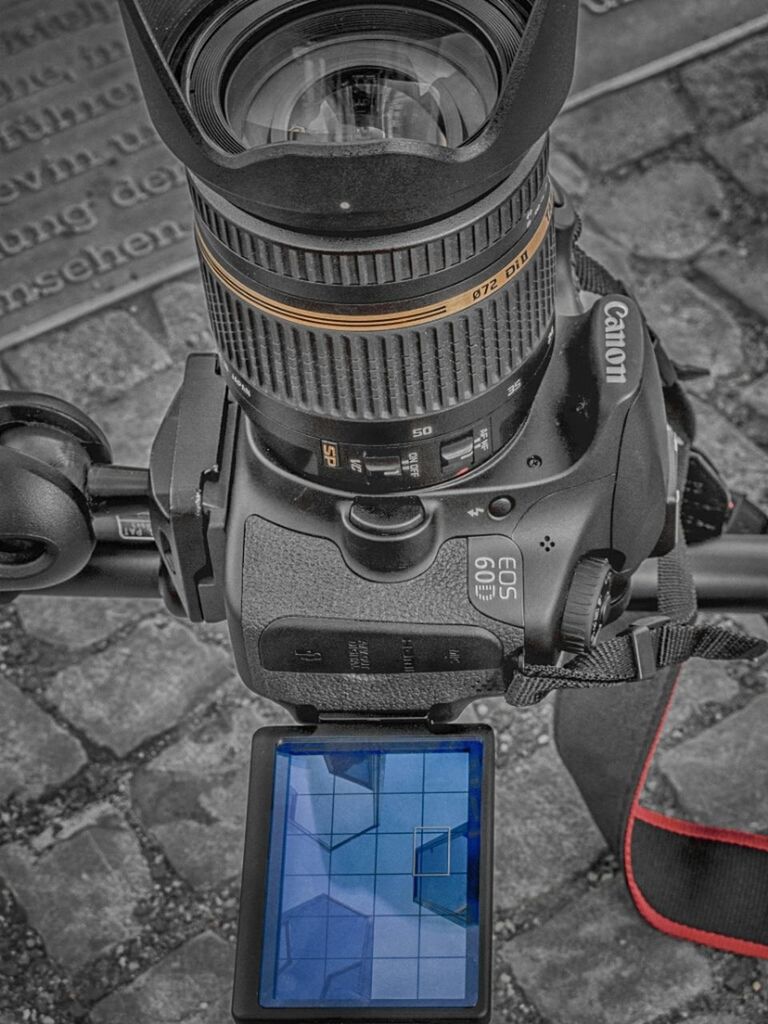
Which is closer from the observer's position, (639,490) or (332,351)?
(332,351)

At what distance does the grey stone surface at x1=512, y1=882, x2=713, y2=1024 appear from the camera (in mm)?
1742

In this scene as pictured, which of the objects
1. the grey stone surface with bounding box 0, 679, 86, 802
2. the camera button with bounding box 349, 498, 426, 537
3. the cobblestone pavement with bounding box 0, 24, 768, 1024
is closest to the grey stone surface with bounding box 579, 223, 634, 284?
the cobblestone pavement with bounding box 0, 24, 768, 1024

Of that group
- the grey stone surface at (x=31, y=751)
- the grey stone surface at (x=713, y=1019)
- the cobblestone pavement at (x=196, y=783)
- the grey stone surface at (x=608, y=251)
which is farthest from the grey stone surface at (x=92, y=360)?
the grey stone surface at (x=713, y=1019)

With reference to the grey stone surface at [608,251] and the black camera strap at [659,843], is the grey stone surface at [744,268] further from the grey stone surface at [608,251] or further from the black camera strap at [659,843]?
the black camera strap at [659,843]

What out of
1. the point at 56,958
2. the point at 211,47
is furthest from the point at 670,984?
the point at 211,47

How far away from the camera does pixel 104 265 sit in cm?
243

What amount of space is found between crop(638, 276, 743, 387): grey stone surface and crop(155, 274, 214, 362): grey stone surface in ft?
2.41

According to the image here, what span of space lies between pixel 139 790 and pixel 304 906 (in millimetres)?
708

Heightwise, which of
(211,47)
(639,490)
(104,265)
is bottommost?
(104,265)

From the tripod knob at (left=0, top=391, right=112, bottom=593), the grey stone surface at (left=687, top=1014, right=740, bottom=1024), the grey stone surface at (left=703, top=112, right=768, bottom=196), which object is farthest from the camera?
the grey stone surface at (left=703, top=112, right=768, bottom=196)

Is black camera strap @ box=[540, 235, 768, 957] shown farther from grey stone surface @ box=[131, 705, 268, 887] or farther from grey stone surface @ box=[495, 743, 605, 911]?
grey stone surface @ box=[131, 705, 268, 887]

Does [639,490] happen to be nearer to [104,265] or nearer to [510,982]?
[510,982]

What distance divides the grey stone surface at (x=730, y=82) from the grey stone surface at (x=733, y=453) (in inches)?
26.5

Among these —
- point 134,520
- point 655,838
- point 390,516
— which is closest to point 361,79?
point 390,516
